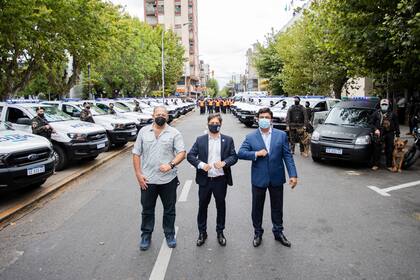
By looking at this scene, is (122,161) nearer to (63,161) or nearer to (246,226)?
(63,161)

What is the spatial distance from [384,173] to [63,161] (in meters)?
8.20

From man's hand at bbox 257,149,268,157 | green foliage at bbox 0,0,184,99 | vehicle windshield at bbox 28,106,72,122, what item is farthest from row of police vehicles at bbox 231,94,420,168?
green foliage at bbox 0,0,184,99

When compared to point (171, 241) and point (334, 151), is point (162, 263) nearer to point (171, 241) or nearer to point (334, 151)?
point (171, 241)

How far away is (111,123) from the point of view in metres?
13.9

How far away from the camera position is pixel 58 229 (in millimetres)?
5602

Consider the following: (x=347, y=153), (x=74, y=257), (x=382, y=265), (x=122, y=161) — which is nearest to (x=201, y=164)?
(x=74, y=257)

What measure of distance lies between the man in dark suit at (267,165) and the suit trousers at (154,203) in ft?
3.19

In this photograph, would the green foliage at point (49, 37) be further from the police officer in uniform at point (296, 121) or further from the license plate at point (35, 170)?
the police officer in uniform at point (296, 121)

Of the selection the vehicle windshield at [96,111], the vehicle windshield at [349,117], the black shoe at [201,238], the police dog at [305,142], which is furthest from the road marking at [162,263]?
the vehicle windshield at [96,111]

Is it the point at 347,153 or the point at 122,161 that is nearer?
the point at 347,153

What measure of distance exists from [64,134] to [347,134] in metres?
7.45

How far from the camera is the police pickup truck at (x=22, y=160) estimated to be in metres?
6.47

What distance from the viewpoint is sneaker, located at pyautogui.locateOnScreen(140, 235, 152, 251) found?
468 centimetres

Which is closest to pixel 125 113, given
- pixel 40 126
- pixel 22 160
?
pixel 40 126
